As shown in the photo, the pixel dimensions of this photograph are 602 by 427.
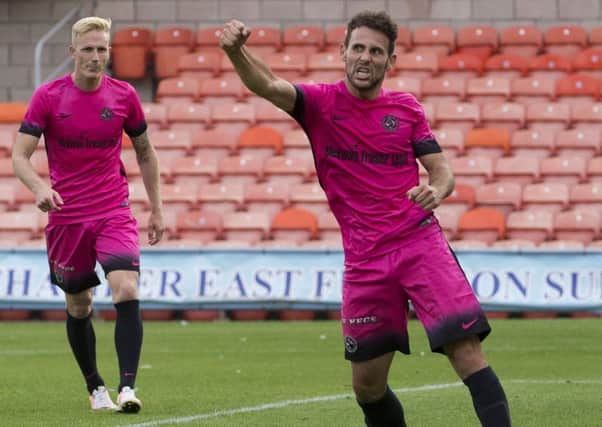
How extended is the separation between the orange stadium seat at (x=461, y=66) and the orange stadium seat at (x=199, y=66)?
342cm

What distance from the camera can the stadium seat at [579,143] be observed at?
20.0 metres

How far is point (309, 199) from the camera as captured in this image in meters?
18.9

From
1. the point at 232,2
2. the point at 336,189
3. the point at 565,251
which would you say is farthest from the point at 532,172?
the point at 336,189

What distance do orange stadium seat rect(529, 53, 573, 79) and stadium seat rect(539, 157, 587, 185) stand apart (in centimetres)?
256

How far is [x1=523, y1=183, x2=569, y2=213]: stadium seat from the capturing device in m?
18.8

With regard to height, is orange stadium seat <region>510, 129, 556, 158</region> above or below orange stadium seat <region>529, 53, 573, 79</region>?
below

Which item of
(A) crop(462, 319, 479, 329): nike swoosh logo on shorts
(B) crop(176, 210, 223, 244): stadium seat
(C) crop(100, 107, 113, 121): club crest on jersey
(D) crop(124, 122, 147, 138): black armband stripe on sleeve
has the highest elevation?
(C) crop(100, 107, 113, 121): club crest on jersey

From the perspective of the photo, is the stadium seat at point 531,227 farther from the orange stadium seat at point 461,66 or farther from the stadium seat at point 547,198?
the orange stadium seat at point 461,66

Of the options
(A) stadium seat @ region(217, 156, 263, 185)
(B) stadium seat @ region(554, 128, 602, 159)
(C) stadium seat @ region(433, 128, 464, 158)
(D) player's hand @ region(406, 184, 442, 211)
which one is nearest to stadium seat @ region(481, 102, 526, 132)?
(B) stadium seat @ region(554, 128, 602, 159)

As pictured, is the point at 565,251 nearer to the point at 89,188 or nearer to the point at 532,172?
the point at 532,172

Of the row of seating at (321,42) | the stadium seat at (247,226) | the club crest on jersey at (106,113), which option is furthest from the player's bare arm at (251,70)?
the row of seating at (321,42)

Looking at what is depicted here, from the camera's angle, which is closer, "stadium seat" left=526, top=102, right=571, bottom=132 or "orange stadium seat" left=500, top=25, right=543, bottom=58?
"stadium seat" left=526, top=102, right=571, bottom=132

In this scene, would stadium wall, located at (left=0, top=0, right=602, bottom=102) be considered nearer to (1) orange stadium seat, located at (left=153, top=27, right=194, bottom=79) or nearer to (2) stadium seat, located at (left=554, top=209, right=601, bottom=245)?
(1) orange stadium seat, located at (left=153, top=27, right=194, bottom=79)

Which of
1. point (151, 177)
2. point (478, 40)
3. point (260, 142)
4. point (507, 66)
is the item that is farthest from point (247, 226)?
point (151, 177)
